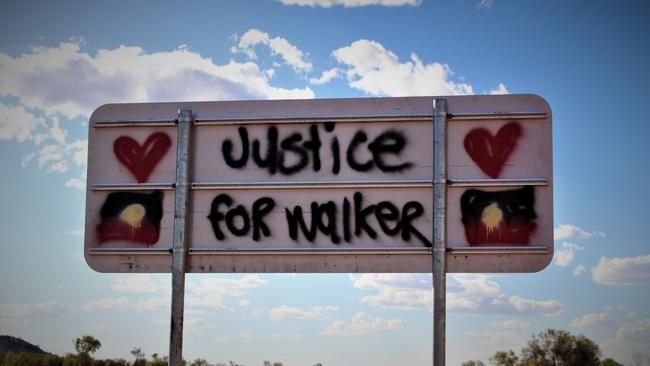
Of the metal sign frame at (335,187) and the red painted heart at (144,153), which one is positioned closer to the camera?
the metal sign frame at (335,187)

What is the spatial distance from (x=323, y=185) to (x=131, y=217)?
2.58 meters

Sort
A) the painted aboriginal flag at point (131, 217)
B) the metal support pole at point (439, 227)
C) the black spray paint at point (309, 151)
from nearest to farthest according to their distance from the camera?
the metal support pole at point (439, 227)
the black spray paint at point (309, 151)
the painted aboriginal flag at point (131, 217)

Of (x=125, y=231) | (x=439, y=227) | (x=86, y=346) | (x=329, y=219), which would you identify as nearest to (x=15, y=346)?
(x=86, y=346)

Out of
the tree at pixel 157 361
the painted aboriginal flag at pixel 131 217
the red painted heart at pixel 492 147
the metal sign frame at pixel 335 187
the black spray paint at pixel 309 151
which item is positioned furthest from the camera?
the tree at pixel 157 361

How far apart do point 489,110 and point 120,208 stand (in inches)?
194

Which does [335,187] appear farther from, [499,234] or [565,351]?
[565,351]

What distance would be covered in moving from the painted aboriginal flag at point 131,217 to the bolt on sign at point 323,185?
0.02 metres

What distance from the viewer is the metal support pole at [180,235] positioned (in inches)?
334

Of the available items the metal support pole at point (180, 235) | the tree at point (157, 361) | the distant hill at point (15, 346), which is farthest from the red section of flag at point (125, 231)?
the distant hill at point (15, 346)

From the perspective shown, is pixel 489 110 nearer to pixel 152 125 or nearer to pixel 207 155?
pixel 207 155

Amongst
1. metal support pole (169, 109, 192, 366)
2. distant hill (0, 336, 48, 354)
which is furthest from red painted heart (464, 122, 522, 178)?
distant hill (0, 336, 48, 354)

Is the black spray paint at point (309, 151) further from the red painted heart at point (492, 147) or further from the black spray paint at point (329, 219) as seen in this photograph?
the red painted heart at point (492, 147)

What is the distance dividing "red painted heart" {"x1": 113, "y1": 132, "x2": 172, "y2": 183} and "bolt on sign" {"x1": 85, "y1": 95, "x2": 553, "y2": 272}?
15 millimetres

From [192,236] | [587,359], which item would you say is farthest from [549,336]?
[192,236]
